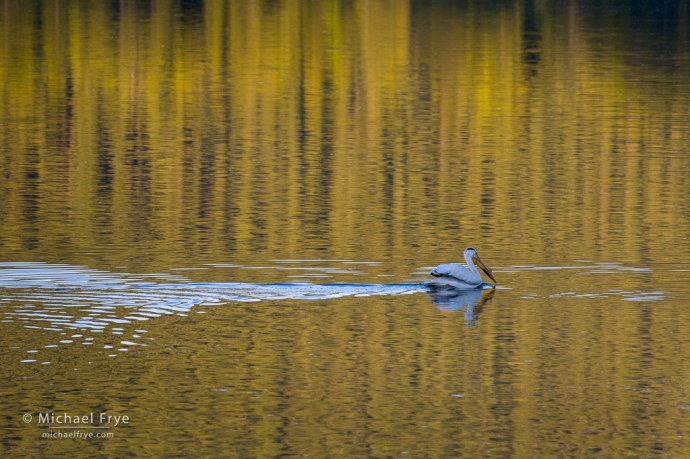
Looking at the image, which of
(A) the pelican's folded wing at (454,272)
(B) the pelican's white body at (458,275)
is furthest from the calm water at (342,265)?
(A) the pelican's folded wing at (454,272)

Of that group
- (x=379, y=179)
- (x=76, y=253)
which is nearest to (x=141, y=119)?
(x=379, y=179)

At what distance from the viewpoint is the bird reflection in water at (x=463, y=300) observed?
18906mm

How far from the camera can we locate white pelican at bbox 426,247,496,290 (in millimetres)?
19734

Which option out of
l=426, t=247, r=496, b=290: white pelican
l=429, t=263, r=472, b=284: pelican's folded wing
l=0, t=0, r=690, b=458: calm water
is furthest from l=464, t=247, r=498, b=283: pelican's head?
l=0, t=0, r=690, b=458: calm water

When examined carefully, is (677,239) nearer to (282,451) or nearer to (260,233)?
(260,233)

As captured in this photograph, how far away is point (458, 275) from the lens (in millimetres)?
19797

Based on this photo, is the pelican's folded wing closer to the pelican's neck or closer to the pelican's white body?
the pelican's white body

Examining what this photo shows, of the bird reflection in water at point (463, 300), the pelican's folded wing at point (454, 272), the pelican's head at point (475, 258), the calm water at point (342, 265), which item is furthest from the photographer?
the pelican's head at point (475, 258)

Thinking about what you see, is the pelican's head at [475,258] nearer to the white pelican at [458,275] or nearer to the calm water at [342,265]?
the white pelican at [458,275]

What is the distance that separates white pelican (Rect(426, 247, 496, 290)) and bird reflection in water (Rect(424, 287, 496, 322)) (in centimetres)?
10

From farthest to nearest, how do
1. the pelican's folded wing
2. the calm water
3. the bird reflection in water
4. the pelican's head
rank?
the pelican's head < the pelican's folded wing < the bird reflection in water < the calm water

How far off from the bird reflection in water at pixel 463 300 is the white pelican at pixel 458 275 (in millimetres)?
99

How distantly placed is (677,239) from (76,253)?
31.1 feet

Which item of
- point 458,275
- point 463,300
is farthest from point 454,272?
point 463,300
